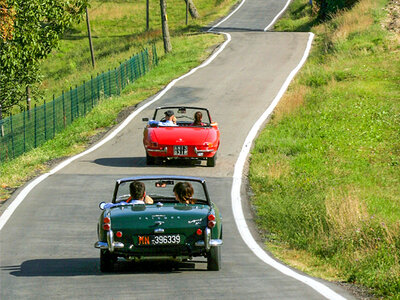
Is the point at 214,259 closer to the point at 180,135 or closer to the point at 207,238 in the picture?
the point at 207,238

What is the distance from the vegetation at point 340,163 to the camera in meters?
12.2

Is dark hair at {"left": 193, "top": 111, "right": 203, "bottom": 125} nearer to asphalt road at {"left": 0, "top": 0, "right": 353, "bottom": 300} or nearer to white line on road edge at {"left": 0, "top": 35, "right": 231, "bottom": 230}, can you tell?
asphalt road at {"left": 0, "top": 0, "right": 353, "bottom": 300}

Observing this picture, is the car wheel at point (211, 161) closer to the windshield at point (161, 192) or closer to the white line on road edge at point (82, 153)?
the white line on road edge at point (82, 153)

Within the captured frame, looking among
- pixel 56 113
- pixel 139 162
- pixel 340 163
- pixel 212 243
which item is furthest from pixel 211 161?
pixel 212 243

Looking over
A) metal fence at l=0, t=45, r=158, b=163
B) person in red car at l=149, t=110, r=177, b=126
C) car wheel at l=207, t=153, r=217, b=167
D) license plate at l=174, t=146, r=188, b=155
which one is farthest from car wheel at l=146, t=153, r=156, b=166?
metal fence at l=0, t=45, r=158, b=163

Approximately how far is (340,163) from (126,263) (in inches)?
441

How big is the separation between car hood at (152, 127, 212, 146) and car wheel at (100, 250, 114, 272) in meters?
10.1

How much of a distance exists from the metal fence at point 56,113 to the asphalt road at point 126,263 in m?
2.69

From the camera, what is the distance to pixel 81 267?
443 inches

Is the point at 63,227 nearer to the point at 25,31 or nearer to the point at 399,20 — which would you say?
the point at 25,31

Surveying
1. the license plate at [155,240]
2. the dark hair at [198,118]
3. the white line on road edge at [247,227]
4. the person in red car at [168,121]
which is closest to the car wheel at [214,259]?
the license plate at [155,240]

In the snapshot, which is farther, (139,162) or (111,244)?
(139,162)

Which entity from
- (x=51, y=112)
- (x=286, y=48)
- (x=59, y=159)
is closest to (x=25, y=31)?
(x=51, y=112)

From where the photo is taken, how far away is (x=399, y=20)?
142ft
